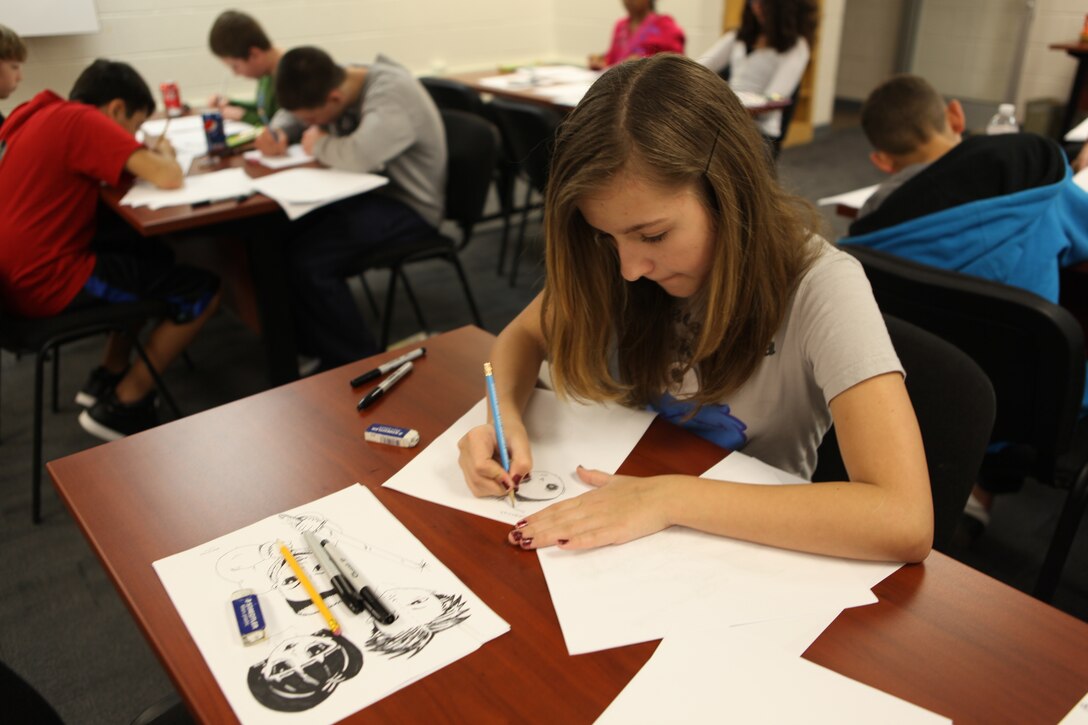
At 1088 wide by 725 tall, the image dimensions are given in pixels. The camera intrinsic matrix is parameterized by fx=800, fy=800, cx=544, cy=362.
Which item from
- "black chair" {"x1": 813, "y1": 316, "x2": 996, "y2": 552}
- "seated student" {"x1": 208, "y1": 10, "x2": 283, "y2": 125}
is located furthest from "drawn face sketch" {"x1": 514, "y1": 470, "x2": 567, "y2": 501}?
"seated student" {"x1": 208, "y1": 10, "x2": 283, "y2": 125}

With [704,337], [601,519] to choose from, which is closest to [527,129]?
[704,337]

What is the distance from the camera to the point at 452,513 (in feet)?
3.00

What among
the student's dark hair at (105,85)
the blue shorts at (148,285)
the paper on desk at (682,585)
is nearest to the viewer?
the paper on desk at (682,585)

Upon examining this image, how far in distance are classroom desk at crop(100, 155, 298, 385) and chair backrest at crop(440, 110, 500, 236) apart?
23.6 inches

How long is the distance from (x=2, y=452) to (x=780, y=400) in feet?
8.08

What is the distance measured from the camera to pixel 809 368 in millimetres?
1042

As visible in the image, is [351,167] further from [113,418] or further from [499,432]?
[499,432]

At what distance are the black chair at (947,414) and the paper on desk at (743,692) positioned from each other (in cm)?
43

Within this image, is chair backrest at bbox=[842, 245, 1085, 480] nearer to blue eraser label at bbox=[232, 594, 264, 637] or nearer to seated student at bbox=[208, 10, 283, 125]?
blue eraser label at bbox=[232, 594, 264, 637]

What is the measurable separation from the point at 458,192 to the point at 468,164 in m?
0.10

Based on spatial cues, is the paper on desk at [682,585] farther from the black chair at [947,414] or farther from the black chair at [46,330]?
the black chair at [46,330]

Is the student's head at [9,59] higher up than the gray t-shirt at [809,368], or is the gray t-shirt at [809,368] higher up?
the student's head at [9,59]

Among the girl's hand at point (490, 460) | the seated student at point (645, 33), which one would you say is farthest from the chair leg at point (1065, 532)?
the seated student at point (645, 33)

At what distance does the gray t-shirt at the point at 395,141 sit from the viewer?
2.51 m
